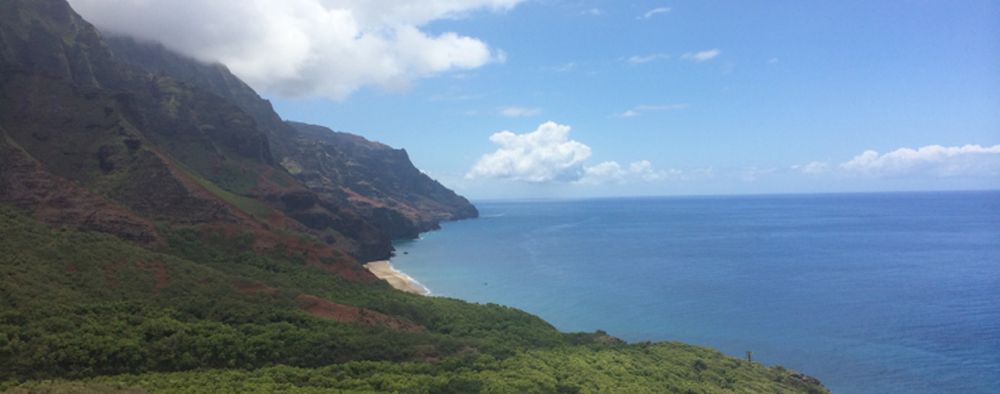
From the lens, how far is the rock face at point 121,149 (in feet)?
220

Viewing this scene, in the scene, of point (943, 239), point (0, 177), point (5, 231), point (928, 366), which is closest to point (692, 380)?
point (928, 366)

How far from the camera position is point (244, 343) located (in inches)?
1738

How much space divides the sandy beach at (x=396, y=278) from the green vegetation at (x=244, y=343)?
129ft

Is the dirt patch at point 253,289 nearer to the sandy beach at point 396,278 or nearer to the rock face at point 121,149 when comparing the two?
the rock face at point 121,149

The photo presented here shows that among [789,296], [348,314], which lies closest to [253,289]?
[348,314]

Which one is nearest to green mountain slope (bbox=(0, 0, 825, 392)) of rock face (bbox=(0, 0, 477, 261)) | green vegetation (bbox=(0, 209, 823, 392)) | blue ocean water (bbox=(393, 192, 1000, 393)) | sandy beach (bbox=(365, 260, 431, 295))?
green vegetation (bbox=(0, 209, 823, 392))

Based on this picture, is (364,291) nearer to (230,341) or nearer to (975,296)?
(230,341)

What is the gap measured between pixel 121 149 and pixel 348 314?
160 feet

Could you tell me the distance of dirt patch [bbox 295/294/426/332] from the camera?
5619 cm

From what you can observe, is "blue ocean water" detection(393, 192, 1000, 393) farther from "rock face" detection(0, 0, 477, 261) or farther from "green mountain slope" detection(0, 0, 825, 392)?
"rock face" detection(0, 0, 477, 261)

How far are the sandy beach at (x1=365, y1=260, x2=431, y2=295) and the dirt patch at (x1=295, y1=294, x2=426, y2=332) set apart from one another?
36373 millimetres

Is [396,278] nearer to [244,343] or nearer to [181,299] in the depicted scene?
[181,299]

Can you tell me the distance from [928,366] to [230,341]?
7028cm

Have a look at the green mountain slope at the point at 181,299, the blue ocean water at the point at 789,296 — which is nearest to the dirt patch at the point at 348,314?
the green mountain slope at the point at 181,299
